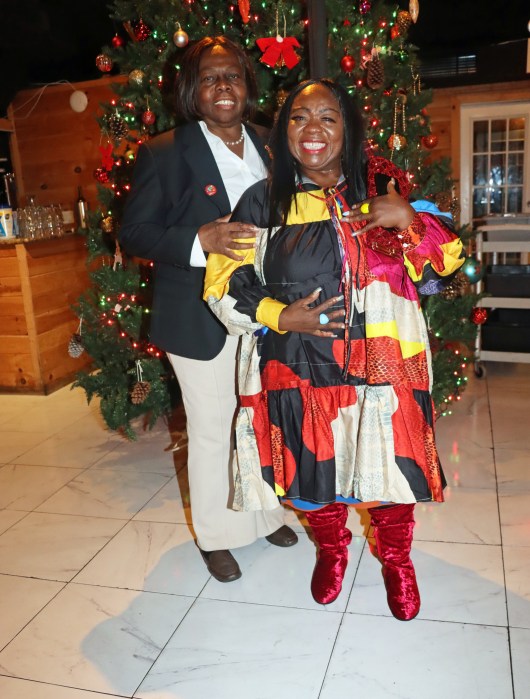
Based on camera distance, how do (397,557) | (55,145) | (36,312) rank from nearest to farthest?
A: (397,557) → (36,312) → (55,145)

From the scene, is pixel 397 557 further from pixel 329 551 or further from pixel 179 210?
pixel 179 210

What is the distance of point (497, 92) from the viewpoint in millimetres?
5141

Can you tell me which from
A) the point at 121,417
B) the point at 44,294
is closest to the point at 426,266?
the point at 121,417

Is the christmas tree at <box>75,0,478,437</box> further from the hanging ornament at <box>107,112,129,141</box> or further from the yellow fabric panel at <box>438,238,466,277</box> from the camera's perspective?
the yellow fabric panel at <box>438,238,466,277</box>

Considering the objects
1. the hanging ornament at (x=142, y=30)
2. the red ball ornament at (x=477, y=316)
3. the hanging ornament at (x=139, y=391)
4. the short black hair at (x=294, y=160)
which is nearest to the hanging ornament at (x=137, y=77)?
the hanging ornament at (x=142, y=30)

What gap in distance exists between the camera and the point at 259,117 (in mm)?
2125

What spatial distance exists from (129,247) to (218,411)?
0.53 metres

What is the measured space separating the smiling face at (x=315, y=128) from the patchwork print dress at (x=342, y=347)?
0.24 ft

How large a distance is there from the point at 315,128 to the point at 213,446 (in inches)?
37.2

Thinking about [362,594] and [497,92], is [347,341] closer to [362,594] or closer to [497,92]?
[362,594]

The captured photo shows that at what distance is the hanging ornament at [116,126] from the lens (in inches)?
109

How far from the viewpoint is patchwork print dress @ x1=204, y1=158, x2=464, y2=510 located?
1.38m

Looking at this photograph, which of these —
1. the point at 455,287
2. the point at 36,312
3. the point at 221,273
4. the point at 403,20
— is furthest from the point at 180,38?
the point at 36,312

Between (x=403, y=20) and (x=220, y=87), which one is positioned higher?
(x=403, y=20)
